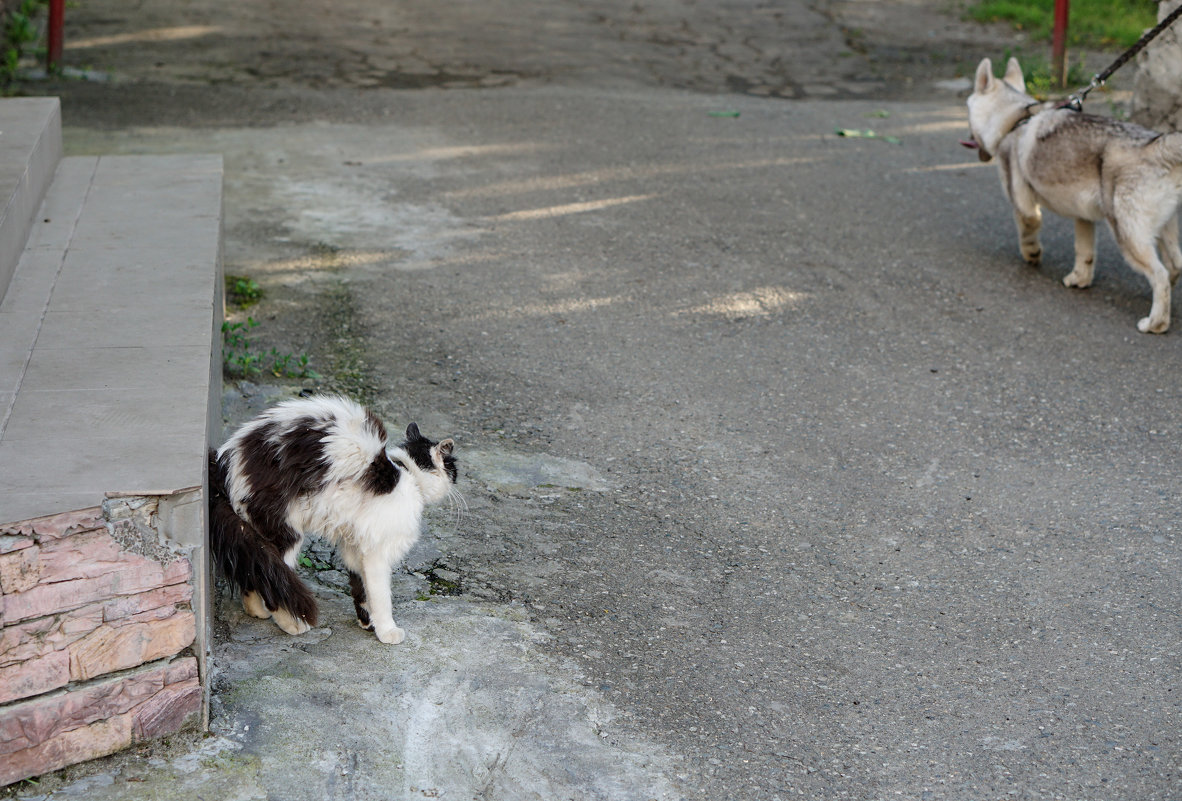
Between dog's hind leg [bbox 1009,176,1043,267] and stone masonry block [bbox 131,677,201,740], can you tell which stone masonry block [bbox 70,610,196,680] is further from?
dog's hind leg [bbox 1009,176,1043,267]

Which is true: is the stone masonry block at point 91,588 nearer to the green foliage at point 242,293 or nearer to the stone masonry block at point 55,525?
the stone masonry block at point 55,525

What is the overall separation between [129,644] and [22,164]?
8.79 ft

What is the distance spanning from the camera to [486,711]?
10.1ft

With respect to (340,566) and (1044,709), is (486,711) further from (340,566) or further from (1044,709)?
(1044,709)

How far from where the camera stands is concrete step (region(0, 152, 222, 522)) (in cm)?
279

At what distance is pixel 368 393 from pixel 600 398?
3.25ft

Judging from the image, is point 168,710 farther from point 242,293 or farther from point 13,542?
point 242,293

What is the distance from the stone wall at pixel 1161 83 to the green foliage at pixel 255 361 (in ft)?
20.7

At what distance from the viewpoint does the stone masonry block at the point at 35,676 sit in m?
2.56

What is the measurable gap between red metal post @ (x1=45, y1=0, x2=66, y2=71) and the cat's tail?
300 inches

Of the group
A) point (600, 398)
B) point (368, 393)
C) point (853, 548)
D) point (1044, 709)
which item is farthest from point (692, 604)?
point (368, 393)

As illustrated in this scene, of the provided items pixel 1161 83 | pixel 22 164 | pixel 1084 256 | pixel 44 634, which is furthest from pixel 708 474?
pixel 1161 83

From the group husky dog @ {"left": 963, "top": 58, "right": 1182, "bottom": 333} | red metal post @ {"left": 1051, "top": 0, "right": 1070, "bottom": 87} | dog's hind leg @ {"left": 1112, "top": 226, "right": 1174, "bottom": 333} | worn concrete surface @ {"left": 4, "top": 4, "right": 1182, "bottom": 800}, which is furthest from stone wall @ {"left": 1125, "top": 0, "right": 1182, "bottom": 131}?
dog's hind leg @ {"left": 1112, "top": 226, "right": 1174, "bottom": 333}

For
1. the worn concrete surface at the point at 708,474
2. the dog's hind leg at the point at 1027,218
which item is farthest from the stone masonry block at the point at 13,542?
the dog's hind leg at the point at 1027,218
